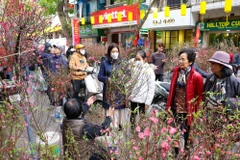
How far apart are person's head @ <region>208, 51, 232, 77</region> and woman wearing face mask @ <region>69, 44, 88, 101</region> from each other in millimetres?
3027

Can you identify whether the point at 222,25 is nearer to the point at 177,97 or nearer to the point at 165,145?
the point at 177,97

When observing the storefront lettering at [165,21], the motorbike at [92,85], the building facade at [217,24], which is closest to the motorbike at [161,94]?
the motorbike at [92,85]

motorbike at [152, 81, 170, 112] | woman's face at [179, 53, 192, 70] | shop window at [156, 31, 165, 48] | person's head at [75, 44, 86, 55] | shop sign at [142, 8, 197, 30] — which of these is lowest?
motorbike at [152, 81, 170, 112]

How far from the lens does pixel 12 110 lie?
2102 millimetres

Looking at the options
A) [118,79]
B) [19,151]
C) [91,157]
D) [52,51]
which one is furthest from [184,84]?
[52,51]

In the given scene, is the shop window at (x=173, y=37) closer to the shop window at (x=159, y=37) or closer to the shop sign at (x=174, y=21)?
the shop window at (x=159, y=37)

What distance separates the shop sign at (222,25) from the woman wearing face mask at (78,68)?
9012 millimetres

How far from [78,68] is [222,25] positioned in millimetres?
9389

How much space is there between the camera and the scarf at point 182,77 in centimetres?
259

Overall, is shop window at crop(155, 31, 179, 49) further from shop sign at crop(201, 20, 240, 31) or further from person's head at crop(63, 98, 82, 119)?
person's head at crop(63, 98, 82, 119)

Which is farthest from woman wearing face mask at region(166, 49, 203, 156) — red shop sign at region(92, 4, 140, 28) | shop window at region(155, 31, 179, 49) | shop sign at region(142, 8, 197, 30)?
shop window at region(155, 31, 179, 49)

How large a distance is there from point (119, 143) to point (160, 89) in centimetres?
345

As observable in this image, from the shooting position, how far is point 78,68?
465 cm

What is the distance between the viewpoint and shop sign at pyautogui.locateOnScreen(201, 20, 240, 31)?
1058 cm
